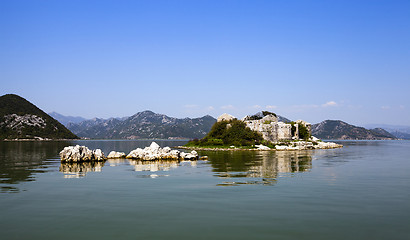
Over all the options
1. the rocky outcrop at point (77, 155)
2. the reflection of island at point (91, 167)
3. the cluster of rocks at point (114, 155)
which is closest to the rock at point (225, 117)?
the cluster of rocks at point (114, 155)

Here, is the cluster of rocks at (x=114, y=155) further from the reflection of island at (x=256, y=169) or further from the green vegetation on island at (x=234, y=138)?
the green vegetation on island at (x=234, y=138)

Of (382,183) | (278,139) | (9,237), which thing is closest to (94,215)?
(9,237)

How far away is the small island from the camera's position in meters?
115

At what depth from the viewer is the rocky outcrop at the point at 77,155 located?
53.5m

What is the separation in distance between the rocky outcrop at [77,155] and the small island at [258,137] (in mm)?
59963

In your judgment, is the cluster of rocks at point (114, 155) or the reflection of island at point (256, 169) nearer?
the reflection of island at point (256, 169)

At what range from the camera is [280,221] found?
54.2 feet

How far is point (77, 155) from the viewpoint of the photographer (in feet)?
179

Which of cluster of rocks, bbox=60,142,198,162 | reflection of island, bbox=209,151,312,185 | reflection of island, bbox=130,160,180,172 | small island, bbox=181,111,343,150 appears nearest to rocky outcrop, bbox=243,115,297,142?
small island, bbox=181,111,343,150

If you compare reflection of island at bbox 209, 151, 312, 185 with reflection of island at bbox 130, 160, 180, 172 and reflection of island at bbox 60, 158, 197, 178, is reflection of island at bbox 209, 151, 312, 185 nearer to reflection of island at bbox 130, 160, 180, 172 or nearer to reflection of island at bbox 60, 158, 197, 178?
reflection of island at bbox 130, 160, 180, 172

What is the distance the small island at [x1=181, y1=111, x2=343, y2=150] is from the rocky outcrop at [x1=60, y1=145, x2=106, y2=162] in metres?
60.0

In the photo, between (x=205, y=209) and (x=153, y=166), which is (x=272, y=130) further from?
(x=205, y=209)

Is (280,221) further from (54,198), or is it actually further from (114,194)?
(54,198)

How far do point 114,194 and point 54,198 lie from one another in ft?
14.8
